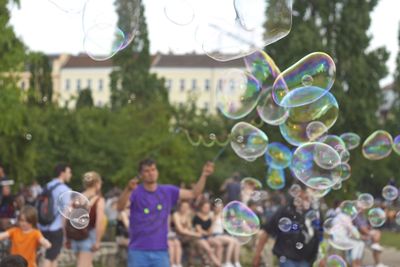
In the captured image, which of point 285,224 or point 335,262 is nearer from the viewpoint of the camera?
point 285,224

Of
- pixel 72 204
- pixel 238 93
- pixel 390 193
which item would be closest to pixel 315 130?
pixel 238 93

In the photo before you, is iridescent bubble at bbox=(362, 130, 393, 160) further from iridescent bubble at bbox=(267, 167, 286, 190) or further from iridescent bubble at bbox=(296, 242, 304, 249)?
iridescent bubble at bbox=(296, 242, 304, 249)

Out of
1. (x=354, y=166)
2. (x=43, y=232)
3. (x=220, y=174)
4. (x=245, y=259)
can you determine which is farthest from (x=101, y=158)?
(x=43, y=232)

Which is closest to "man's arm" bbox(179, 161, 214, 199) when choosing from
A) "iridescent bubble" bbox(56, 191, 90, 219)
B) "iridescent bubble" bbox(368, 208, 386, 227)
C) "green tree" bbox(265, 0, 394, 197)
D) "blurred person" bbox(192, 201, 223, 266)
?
"iridescent bubble" bbox(56, 191, 90, 219)

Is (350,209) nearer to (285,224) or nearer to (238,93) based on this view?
(238,93)

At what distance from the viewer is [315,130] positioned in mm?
9773

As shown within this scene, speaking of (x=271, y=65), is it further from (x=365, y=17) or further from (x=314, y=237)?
(x=365, y=17)

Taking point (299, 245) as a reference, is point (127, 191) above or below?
above

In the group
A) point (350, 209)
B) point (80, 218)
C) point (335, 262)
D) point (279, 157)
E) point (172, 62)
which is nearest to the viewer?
point (80, 218)

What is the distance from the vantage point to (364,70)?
36250 millimetres

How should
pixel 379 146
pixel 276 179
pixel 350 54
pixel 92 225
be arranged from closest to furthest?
pixel 92 225
pixel 379 146
pixel 276 179
pixel 350 54

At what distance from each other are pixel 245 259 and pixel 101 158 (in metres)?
27.9

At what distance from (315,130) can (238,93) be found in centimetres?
95

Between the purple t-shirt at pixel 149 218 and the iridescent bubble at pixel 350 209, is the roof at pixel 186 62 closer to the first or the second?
the iridescent bubble at pixel 350 209
